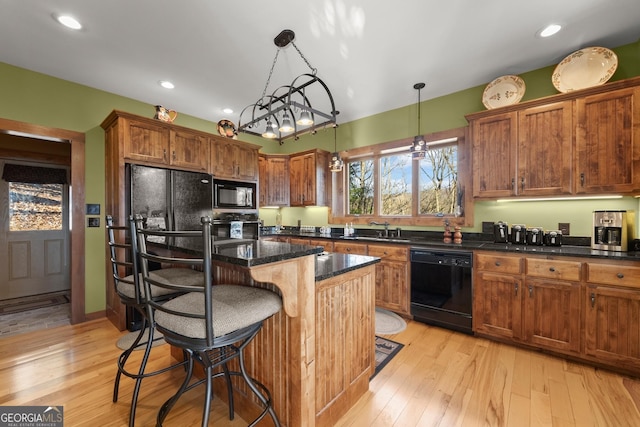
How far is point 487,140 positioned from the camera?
281 cm

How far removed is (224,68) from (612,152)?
3.76 meters

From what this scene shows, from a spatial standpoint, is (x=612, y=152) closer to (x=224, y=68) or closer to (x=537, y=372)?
(x=537, y=372)

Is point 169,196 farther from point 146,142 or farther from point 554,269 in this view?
point 554,269

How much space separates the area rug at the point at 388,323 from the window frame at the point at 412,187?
1.34m

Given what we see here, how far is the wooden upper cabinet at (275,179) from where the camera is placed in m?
4.88

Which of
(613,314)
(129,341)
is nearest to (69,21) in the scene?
(129,341)

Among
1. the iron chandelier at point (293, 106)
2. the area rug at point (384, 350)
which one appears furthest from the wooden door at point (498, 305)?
the iron chandelier at point (293, 106)

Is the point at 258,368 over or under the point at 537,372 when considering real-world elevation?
over

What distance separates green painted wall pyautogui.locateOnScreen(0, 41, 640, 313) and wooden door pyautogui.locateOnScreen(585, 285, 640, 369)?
2.68ft

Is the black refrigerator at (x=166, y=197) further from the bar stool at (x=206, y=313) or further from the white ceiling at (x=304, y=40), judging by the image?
the bar stool at (x=206, y=313)

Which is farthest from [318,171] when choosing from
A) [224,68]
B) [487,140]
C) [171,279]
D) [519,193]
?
[171,279]

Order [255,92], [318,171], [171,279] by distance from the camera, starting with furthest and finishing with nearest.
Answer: [318,171] → [255,92] → [171,279]

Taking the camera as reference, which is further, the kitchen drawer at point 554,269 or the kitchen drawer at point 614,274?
the kitchen drawer at point 554,269

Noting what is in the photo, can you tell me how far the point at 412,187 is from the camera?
383 cm
